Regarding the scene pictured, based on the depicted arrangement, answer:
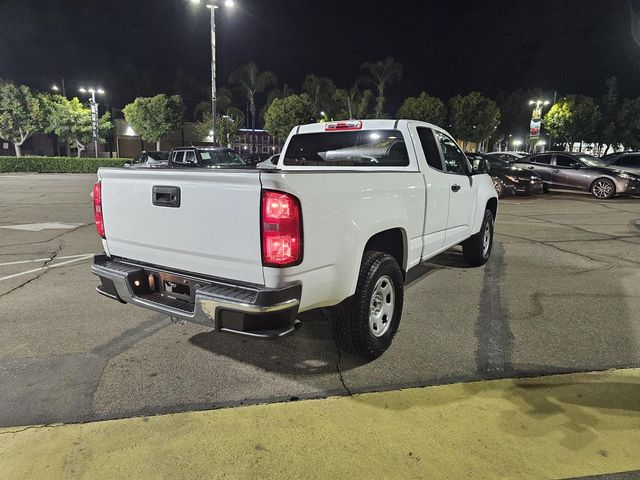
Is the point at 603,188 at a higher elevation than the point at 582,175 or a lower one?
lower

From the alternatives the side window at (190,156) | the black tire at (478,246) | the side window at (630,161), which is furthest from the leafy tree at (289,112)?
the black tire at (478,246)

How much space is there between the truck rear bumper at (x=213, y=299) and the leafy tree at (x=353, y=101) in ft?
145

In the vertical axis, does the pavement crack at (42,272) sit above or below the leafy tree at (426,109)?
below

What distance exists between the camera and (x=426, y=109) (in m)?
48.1

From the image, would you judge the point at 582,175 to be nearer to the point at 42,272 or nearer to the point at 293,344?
the point at 293,344

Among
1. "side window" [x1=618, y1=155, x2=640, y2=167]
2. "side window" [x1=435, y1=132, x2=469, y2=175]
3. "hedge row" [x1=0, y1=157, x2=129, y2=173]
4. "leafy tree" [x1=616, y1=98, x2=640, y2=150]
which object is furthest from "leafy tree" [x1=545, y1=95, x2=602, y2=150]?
"side window" [x1=435, y1=132, x2=469, y2=175]

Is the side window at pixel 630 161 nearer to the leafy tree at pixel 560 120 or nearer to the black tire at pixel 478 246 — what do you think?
the black tire at pixel 478 246

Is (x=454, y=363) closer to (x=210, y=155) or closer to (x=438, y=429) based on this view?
(x=438, y=429)

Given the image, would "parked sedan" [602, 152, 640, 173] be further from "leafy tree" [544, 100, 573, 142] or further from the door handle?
"leafy tree" [544, 100, 573, 142]

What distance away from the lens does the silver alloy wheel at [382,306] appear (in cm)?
368

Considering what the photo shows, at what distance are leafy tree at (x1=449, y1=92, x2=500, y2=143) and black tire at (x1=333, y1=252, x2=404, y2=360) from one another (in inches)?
1956

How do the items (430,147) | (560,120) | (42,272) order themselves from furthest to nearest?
(560,120)
(42,272)
(430,147)

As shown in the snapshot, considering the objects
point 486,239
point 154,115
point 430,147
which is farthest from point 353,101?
point 430,147

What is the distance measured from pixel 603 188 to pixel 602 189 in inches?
1.9
